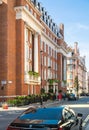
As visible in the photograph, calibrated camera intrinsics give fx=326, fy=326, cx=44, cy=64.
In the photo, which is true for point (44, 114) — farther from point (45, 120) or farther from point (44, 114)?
point (45, 120)

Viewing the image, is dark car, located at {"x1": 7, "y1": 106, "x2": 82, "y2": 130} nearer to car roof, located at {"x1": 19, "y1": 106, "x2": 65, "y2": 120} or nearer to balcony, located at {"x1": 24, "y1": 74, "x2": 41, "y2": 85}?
car roof, located at {"x1": 19, "y1": 106, "x2": 65, "y2": 120}

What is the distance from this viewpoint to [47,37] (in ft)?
241

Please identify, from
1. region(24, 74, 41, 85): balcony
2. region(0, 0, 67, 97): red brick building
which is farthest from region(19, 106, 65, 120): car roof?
region(24, 74, 41, 85): balcony

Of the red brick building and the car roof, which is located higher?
the red brick building

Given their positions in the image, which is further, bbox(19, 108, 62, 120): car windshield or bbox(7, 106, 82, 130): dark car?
bbox(19, 108, 62, 120): car windshield

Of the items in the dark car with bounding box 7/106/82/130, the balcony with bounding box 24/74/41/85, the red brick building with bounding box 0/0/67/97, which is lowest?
the dark car with bounding box 7/106/82/130

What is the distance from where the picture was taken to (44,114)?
1008cm

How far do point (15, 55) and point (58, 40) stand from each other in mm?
41888

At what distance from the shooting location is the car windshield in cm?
988

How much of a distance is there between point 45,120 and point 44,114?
48cm

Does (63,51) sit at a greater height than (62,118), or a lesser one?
greater

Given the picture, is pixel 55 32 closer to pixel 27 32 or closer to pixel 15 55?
pixel 27 32

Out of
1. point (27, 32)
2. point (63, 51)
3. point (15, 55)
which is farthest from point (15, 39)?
point (63, 51)

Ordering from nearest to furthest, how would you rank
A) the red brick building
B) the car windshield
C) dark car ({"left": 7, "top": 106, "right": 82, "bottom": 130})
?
dark car ({"left": 7, "top": 106, "right": 82, "bottom": 130}), the car windshield, the red brick building
